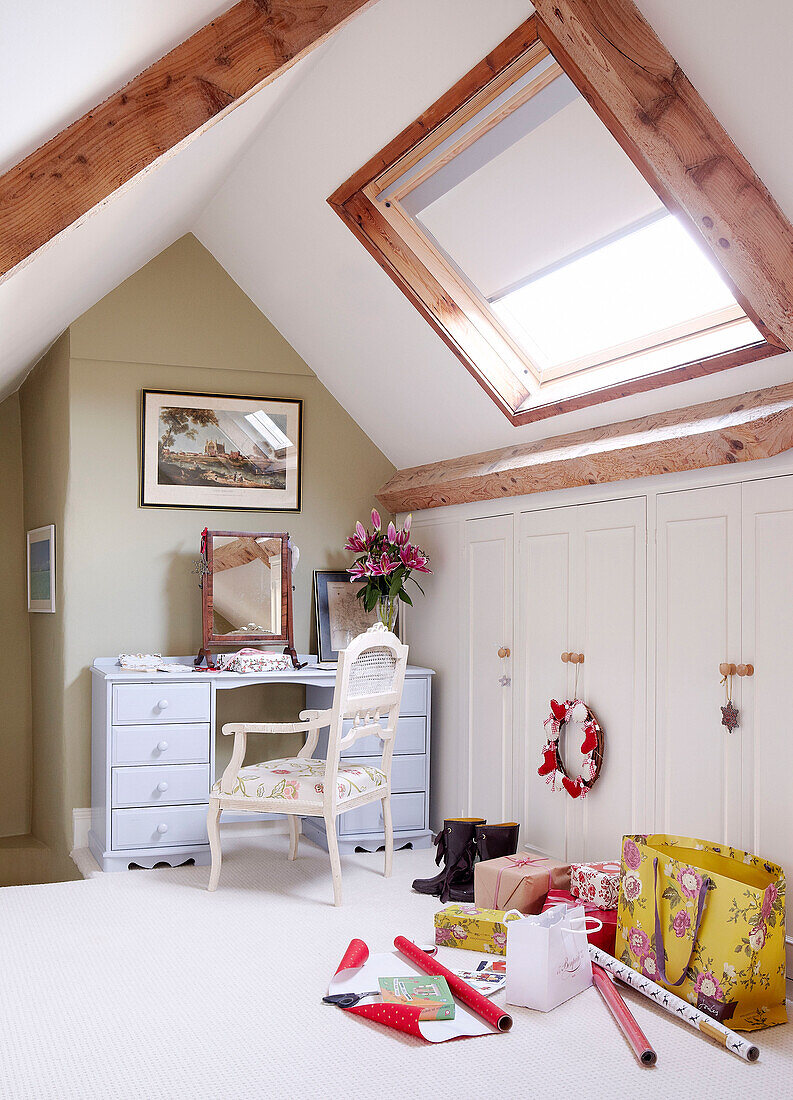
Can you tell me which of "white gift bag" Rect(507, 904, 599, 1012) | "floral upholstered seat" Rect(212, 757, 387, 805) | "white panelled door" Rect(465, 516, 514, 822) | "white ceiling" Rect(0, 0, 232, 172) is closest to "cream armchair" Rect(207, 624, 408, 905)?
"floral upholstered seat" Rect(212, 757, 387, 805)

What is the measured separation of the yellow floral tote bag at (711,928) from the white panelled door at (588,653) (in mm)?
508

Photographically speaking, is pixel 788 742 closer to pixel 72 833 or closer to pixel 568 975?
pixel 568 975

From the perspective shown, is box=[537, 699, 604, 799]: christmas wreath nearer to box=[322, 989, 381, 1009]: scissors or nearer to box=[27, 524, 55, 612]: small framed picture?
box=[322, 989, 381, 1009]: scissors

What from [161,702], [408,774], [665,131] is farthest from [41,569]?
[665,131]

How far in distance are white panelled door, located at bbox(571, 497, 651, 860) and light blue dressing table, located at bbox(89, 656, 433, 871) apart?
3.56ft

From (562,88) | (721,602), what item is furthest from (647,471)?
(562,88)

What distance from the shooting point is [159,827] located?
12.5ft

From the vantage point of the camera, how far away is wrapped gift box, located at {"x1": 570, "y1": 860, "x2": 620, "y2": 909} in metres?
2.94

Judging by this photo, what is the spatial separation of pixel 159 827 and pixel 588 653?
1.81 meters

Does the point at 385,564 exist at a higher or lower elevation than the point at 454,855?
higher

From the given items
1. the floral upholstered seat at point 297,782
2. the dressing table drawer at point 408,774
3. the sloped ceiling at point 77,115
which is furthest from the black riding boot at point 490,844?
the sloped ceiling at point 77,115

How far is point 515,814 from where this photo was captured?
3.80m

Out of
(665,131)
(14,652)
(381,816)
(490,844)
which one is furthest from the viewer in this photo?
(14,652)

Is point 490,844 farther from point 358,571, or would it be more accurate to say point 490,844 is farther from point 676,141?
point 676,141
